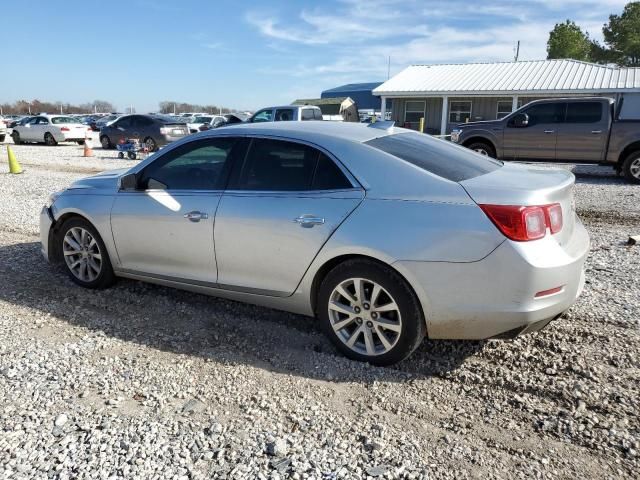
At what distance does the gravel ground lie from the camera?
2.53m

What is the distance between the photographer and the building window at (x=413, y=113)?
102ft

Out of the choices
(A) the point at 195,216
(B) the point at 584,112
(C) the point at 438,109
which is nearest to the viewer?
(A) the point at 195,216

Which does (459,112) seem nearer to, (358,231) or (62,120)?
(62,120)

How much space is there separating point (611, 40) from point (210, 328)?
58796 mm

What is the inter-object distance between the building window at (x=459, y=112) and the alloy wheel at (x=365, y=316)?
92.5 feet

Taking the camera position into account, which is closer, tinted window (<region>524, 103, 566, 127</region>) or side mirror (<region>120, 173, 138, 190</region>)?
side mirror (<region>120, 173, 138, 190</region>)

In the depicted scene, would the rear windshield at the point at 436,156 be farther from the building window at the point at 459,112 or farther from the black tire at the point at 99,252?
the building window at the point at 459,112

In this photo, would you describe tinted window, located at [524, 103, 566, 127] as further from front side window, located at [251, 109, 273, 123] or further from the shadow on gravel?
the shadow on gravel

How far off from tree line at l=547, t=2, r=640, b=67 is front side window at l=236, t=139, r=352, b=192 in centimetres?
5317

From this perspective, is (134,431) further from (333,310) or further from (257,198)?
(257,198)

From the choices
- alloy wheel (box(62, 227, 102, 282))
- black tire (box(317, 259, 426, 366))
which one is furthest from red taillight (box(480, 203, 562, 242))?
alloy wheel (box(62, 227, 102, 282))

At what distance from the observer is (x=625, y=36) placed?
48.5 meters

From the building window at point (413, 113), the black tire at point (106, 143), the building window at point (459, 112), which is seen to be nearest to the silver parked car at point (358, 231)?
the black tire at point (106, 143)

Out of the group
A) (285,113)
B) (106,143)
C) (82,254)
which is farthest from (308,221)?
(106,143)
